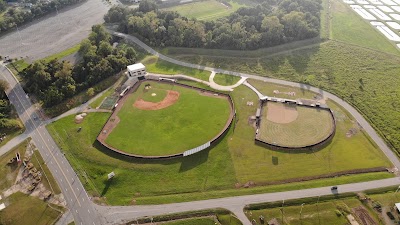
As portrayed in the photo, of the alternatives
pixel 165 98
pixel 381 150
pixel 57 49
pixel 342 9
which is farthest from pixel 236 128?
pixel 342 9

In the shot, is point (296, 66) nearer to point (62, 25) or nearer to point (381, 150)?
point (381, 150)

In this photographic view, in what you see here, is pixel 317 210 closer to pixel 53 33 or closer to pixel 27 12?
pixel 53 33

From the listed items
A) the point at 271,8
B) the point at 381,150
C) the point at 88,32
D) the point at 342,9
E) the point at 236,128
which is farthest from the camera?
the point at 342,9

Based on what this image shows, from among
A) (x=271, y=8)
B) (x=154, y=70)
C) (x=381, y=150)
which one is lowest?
(x=381, y=150)

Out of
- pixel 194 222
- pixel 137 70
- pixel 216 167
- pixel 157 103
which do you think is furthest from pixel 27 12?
pixel 194 222

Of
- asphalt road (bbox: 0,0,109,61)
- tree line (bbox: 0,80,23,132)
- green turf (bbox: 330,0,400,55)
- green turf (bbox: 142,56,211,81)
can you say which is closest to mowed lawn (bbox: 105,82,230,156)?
green turf (bbox: 142,56,211,81)

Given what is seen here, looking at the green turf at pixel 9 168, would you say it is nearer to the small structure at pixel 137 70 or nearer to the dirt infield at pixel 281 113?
the small structure at pixel 137 70

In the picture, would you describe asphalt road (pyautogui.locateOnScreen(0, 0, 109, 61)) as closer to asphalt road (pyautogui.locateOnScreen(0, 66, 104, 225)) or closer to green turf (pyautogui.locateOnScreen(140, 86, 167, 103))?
asphalt road (pyautogui.locateOnScreen(0, 66, 104, 225))
